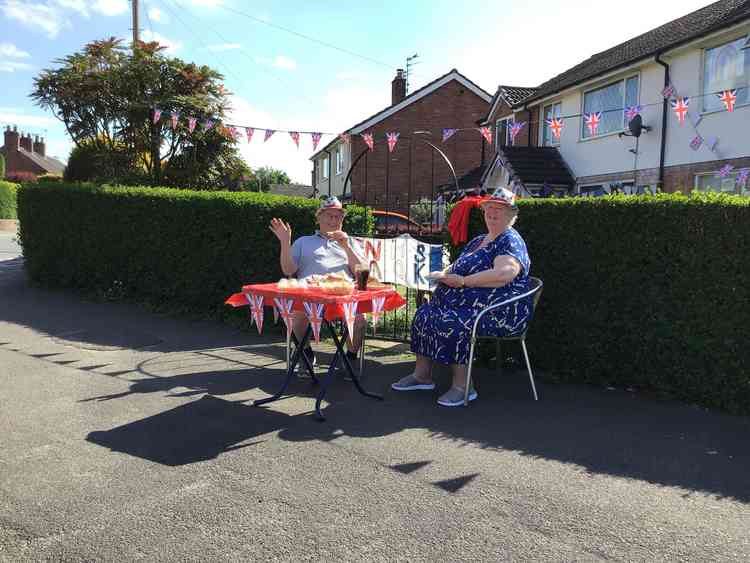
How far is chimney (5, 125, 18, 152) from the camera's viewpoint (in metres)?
59.3

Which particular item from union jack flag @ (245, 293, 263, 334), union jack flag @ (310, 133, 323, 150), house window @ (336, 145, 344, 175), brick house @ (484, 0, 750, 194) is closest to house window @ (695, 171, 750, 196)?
brick house @ (484, 0, 750, 194)

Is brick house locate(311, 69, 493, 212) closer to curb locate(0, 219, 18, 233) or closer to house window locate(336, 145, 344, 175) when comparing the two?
house window locate(336, 145, 344, 175)

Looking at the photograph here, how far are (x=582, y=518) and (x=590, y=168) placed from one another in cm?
1572

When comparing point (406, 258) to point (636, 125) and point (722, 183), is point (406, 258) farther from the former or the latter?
point (636, 125)

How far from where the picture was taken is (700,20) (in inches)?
593

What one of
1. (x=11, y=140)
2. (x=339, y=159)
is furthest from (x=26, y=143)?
(x=339, y=159)

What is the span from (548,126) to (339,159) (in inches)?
536

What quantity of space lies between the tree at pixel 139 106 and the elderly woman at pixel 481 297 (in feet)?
33.1

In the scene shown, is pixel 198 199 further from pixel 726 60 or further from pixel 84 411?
pixel 726 60

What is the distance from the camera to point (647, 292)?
5152mm

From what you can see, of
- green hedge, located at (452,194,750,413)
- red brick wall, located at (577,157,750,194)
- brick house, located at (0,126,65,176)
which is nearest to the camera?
green hedge, located at (452,194,750,413)

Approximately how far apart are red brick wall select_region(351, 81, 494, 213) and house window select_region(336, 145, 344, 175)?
188 cm

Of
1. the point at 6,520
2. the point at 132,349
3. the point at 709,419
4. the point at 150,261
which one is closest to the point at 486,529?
the point at 6,520

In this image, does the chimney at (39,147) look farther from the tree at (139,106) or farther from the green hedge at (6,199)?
the tree at (139,106)
